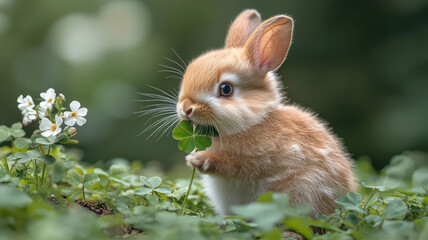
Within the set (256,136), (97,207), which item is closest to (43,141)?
(97,207)

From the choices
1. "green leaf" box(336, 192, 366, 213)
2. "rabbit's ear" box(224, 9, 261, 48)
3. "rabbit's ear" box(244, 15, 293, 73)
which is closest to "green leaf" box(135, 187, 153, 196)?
"green leaf" box(336, 192, 366, 213)

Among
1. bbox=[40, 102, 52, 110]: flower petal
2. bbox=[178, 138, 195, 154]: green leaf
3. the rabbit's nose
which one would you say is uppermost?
the rabbit's nose

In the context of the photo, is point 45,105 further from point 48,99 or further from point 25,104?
point 25,104

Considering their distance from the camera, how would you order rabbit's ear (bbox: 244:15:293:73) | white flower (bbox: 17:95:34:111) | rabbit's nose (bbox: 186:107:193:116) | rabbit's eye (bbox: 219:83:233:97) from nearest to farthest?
white flower (bbox: 17:95:34:111) < rabbit's nose (bbox: 186:107:193:116) < rabbit's eye (bbox: 219:83:233:97) < rabbit's ear (bbox: 244:15:293:73)

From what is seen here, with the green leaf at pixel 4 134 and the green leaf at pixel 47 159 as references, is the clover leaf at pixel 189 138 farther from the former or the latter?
the green leaf at pixel 4 134

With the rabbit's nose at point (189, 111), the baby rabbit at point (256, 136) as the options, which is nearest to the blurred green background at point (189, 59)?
the baby rabbit at point (256, 136)

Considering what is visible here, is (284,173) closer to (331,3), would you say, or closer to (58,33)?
(331,3)

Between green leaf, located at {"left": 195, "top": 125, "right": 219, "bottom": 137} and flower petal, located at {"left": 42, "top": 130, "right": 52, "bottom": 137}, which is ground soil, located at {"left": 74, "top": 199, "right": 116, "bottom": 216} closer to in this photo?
flower petal, located at {"left": 42, "top": 130, "right": 52, "bottom": 137}

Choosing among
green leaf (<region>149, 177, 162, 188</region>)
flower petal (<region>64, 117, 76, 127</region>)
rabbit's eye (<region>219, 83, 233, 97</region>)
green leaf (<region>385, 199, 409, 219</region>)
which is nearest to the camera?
green leaf (<region>385, 199, 409, 219</region>)
